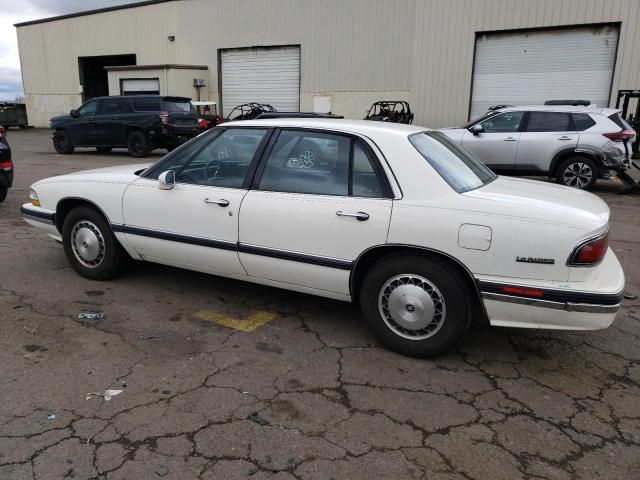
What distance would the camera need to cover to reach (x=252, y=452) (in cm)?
245

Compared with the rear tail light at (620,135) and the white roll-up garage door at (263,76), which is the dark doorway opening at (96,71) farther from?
the rear tail light at (620,135)

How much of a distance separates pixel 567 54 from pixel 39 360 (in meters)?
18.1

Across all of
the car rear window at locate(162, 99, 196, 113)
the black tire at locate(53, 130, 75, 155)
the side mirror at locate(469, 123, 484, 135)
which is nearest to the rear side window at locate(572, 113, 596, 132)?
the side mirror at locate(469, 123, 484, 135)

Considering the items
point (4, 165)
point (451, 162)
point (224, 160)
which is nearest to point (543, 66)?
point (451, 162)

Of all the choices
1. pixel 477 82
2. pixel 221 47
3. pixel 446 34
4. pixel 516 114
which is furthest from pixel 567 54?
pixel 221 47

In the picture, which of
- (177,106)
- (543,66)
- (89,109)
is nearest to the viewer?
(177,106)

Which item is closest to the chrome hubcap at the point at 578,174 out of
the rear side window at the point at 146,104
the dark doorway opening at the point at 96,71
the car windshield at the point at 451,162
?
the car windshield at the point at 451,162

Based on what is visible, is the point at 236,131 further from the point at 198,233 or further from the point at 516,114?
the point at 516,114

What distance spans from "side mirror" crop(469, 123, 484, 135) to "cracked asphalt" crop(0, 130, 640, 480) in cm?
708

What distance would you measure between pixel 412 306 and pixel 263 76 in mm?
21891

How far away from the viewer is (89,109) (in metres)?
16.1

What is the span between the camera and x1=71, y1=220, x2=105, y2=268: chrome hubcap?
449 centimetres

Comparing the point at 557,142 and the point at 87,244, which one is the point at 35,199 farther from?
the point at 557,142

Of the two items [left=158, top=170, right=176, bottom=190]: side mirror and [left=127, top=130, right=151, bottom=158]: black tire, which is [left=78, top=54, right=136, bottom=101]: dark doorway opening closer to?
[left=127, top=130, right=151, bottom=158]: black tire
